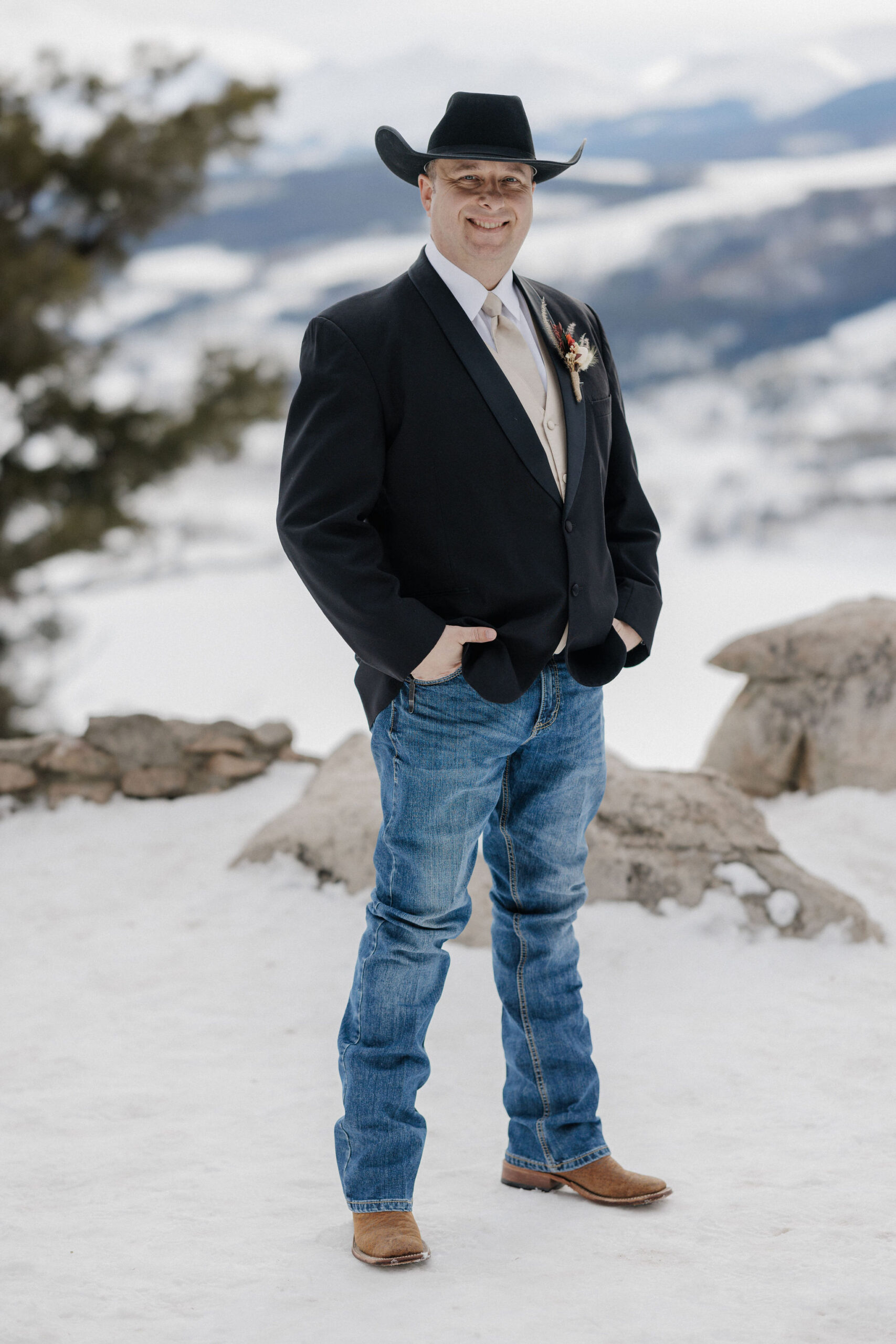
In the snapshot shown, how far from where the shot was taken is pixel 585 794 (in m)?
1.83

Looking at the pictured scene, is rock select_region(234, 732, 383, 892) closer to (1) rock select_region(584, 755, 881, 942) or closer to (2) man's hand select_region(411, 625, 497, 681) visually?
(1) rock select_region(584, 755, 881, 942)

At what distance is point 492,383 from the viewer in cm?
165

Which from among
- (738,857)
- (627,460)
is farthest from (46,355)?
(627,460)

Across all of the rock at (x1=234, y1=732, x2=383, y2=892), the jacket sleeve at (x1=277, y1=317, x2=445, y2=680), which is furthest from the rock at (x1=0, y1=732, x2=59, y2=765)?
the jacket sleeve at (x1=277, y1=317, x2=445, y2=680)

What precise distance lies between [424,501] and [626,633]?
1.24ft

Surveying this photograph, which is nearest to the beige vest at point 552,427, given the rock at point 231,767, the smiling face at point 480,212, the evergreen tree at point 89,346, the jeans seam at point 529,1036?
the smiling face at point 480,212

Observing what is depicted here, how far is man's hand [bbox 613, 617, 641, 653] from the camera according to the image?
181 centimetres

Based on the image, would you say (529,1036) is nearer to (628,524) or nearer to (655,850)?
(628,524)

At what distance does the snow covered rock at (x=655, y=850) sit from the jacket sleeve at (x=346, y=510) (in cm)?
159

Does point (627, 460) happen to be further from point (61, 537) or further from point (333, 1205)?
point (61, 537)

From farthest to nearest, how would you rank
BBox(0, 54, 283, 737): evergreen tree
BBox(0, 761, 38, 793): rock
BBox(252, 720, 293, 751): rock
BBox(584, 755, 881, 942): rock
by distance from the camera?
1. BBox(0, 54, 283, 737): evergreen tree
2. BBox(252, 720, 293, 751): rock
3. BBox(0, 761, 38, 793): rock
4. BBox(584, 755, 881, 942): rock

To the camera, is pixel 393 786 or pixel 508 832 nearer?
pixel 393 786

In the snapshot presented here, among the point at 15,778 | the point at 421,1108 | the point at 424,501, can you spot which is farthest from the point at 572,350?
the point at 15,778

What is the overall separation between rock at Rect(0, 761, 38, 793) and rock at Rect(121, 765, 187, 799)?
0.96ft
